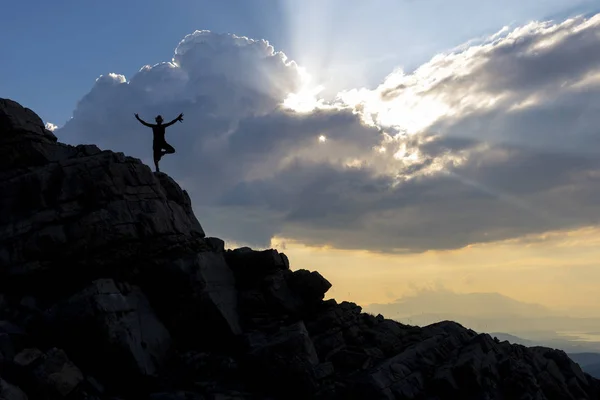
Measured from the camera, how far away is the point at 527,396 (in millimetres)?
38844

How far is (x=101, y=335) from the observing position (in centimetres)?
3684

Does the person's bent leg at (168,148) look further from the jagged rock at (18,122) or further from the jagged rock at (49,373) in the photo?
the jagged rock at (49,373)

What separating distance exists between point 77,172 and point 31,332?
14.0 meters

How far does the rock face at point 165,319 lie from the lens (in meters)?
37.0

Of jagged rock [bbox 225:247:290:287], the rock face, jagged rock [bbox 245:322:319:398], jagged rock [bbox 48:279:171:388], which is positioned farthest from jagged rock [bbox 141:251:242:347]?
jagged rock [bbox 48:279:171:388]

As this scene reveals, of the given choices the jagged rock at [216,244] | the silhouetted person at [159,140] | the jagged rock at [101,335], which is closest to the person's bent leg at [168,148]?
the silhouetted person at [159,140]

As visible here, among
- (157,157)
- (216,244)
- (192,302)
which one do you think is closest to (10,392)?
(192,302)

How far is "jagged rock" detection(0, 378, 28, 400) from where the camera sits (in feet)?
100.0

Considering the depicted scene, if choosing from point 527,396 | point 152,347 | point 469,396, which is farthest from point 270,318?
point 527,396

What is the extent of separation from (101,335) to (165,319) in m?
6.65

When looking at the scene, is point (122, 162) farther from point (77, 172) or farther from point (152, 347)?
point (152, 347)

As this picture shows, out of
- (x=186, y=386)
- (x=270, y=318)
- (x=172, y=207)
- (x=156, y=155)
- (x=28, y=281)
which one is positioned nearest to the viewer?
(x=186, y=386)

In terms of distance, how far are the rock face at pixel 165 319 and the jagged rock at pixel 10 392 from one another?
73 millimetres

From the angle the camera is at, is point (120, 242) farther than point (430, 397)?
Yes
